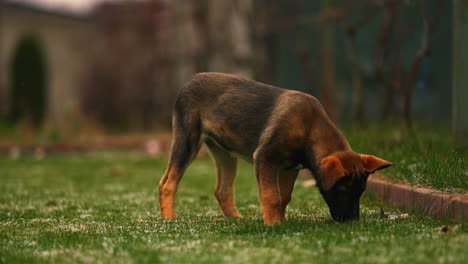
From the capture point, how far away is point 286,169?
5.11m

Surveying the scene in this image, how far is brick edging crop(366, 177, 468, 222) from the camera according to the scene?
15.1 feet

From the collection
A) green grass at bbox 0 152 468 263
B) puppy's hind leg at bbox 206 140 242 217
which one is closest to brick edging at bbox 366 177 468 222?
green grass at bbox 0 152 468 263

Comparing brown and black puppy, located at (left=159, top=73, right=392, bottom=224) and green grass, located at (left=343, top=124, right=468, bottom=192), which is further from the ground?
brown and black puppy, located at (left=159, top=73, right=392, bottom=224)

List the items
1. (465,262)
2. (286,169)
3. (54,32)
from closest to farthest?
(465,262) < (286,169) < (54,32)

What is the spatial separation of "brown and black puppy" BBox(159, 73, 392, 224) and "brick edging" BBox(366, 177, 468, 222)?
0.58 metres

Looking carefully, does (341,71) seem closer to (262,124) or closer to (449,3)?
(449,3)

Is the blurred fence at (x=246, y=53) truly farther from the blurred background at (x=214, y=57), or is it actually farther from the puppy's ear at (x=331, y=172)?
the puppy's ear at (x=331, y=172)

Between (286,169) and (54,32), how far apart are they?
23.8 m

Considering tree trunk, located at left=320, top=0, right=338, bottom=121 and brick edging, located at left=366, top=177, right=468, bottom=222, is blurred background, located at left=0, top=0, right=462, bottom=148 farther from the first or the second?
brick edging, located at left=366, top=177, right=468, bottom=222

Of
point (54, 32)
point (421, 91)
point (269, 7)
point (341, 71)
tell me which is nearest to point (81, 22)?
point (54, 32)

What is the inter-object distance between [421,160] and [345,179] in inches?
75.7

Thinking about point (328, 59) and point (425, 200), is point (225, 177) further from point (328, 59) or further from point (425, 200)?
point (328, 59)

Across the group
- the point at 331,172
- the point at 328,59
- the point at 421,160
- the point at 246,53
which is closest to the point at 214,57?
the point at 246,53

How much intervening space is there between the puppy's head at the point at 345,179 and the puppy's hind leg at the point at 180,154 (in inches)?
54.4
